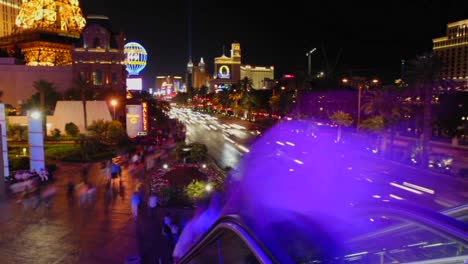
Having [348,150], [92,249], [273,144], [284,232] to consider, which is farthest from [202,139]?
[284,232]

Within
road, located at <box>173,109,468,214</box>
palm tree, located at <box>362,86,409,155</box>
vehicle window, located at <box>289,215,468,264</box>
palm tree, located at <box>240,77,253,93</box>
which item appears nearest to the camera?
vehicle window, located at <box>289,215,468,264</box>

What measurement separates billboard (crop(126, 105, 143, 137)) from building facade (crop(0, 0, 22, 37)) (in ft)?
292

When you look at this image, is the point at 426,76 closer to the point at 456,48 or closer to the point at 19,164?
the point at 19,164

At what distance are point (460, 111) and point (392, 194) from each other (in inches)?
1789

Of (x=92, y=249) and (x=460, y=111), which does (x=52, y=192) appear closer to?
(x=92, y=249)

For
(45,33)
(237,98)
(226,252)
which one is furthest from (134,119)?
Answer: (237,98)

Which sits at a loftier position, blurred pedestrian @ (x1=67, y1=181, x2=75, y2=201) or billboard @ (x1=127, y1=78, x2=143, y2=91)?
billboard @ (x1=127, y1=78, x2=143, y2=91)

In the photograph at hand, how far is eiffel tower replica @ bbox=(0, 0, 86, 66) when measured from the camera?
270ft

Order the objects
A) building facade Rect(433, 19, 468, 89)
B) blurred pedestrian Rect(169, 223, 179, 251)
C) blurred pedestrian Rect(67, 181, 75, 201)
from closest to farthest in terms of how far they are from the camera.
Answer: blurred pedestrian Rect(169, 223, 179, 251)
blurred pedestrian Rect(67, 181, 75, 201)
building facade Rect(433, 19, 468, 89)

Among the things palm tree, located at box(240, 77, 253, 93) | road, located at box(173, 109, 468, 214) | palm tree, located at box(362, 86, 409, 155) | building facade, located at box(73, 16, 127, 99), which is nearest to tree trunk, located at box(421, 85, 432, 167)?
road, located at box(173, 109, 468, 214)

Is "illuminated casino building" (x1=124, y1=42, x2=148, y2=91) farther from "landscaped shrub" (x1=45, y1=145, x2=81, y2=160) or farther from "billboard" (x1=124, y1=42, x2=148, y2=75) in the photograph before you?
"landscaped shrub" (x1=45, y1=145, x2=81, y2=160)

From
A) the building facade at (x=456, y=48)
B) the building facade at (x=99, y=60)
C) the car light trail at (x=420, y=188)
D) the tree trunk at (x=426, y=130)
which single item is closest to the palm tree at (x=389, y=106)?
the tree trunk at (x=426, y=130)

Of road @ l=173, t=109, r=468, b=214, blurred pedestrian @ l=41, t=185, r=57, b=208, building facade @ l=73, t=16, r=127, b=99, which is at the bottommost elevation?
road @ l=173, t=109, r=468, b=214

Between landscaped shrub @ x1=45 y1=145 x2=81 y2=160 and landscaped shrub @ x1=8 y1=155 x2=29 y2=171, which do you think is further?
landscaped shrub @ x1=45 y1=145 x2=81 y2=160
